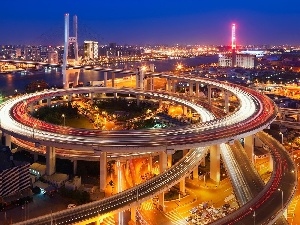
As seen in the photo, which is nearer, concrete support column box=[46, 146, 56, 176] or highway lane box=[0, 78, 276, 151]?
highway lane box=[0, 78, 276, 151]

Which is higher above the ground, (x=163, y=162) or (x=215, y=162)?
(x=163, y=162)

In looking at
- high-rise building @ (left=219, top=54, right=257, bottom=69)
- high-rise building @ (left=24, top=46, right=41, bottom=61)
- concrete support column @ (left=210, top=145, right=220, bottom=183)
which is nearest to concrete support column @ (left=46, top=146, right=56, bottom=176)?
concrete support column @ (left=210, top=145, right=220, bottom=183)

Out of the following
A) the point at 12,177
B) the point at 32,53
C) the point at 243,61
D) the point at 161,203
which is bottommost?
the point at 161,203

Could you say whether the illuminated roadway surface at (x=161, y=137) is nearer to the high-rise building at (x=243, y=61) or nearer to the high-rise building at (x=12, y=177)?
the high-rise building at (x=12, y=177)

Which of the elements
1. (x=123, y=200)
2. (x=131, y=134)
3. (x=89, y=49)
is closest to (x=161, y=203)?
(x=123, y=200)

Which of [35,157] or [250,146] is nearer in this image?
[35,157]

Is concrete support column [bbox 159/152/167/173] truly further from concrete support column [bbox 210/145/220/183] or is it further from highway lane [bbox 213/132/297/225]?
highway lane [bbox 213/132/297/225]

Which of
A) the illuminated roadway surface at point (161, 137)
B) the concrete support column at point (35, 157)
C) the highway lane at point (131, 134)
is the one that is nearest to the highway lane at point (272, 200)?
the illuminated roadway surface at point (161, 137)

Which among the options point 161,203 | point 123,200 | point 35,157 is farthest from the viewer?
point 35,157

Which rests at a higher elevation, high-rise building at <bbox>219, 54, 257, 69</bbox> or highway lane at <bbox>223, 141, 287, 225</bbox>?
high-rise building at <bbox>219, 54, 257, 69</bbox>

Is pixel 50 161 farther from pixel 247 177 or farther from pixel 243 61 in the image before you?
pixel 243 61

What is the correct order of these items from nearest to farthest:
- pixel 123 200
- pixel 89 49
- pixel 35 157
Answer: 1. pixel 123 200
2. pixel 35 157
3. pixel 89 49
